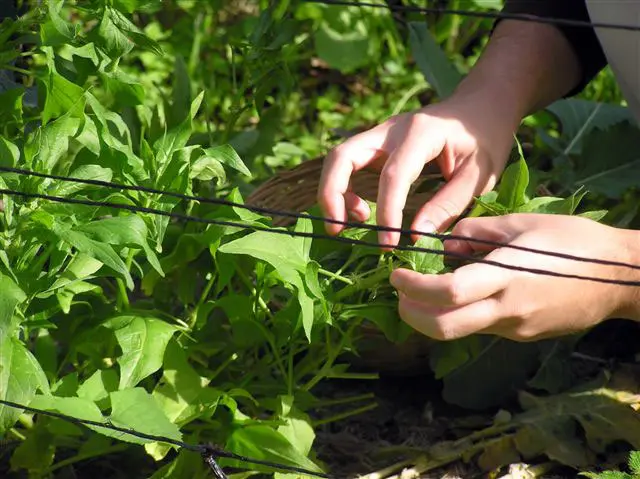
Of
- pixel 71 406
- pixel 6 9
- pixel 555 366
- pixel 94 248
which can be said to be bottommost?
pixel 555 366

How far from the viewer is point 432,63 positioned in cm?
202

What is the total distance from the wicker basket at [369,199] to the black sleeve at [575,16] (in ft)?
0.97

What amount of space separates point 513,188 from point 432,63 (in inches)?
31.1

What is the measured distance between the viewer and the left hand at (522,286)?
1105 millimetres

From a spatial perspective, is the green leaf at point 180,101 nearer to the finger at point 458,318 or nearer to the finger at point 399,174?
the finger at point 399,174

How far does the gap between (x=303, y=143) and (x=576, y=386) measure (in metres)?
0.93

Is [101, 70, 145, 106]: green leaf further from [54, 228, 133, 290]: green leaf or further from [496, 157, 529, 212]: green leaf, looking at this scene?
[496, 157, 529, 212]: green leaf

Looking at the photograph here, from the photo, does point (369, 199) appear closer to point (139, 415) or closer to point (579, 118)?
point (579, 118)

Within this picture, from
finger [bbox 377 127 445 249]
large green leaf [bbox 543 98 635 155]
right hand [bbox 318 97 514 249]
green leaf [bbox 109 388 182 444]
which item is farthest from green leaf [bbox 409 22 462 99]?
green leaf [bbox 109 388 182 444]

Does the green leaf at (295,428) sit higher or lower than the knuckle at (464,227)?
lower

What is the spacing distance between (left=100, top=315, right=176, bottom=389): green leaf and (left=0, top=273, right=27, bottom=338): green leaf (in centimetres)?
15

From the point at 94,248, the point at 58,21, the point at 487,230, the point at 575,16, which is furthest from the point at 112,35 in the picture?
the point at 575,16

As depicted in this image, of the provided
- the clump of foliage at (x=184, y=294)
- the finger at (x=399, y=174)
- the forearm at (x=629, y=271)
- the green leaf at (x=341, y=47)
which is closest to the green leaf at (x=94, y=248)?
the clump of foliage at (x=184, y=294)

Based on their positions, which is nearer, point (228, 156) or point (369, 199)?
point (228, 156)
